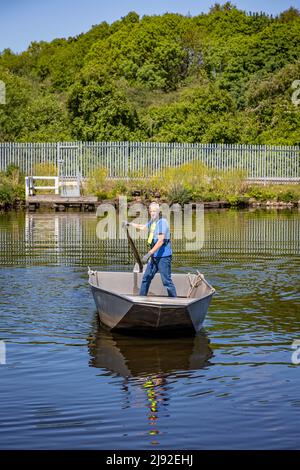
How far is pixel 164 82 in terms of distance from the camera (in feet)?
275

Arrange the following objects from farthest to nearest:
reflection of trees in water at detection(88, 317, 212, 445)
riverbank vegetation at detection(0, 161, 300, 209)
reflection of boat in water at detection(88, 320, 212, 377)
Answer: riverbank vegetation at detection(0, 161, 300, 209), reflection of boat in water at detection(88, 320, 212, 377), reflection of trees in water at detection(88, 317, 212, 445)

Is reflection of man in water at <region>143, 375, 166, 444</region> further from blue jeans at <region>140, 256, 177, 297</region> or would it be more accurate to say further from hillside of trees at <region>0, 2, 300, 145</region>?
hillside of trees at <region>0, 2, 300, 145</region>

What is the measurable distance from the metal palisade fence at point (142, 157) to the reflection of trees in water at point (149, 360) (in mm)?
33858

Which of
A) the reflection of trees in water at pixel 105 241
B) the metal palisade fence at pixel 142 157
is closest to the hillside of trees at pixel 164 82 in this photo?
the metal palisade fence at pixel 142 157

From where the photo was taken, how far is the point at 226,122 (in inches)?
2297

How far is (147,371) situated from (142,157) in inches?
1544

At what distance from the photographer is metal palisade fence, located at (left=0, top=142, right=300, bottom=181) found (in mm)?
50219

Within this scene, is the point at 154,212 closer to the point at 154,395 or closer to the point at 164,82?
the point at 154,395

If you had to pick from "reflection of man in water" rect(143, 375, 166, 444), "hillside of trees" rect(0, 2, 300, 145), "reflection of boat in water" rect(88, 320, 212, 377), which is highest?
"hillside of trees" rect(0, 2, 300, 145)

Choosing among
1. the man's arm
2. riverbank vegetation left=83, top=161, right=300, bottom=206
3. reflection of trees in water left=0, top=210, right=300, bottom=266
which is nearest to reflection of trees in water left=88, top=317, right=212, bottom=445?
the man's arm

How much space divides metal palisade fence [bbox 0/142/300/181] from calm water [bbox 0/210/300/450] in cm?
2749

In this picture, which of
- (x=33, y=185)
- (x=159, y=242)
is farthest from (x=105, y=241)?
(x=33, y=185)

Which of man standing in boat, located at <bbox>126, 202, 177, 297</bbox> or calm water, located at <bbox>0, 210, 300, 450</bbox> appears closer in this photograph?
calm water, located at <bbox>0, 210, 300, 450</bbox>

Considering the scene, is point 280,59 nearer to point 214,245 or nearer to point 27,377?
point 214,245
